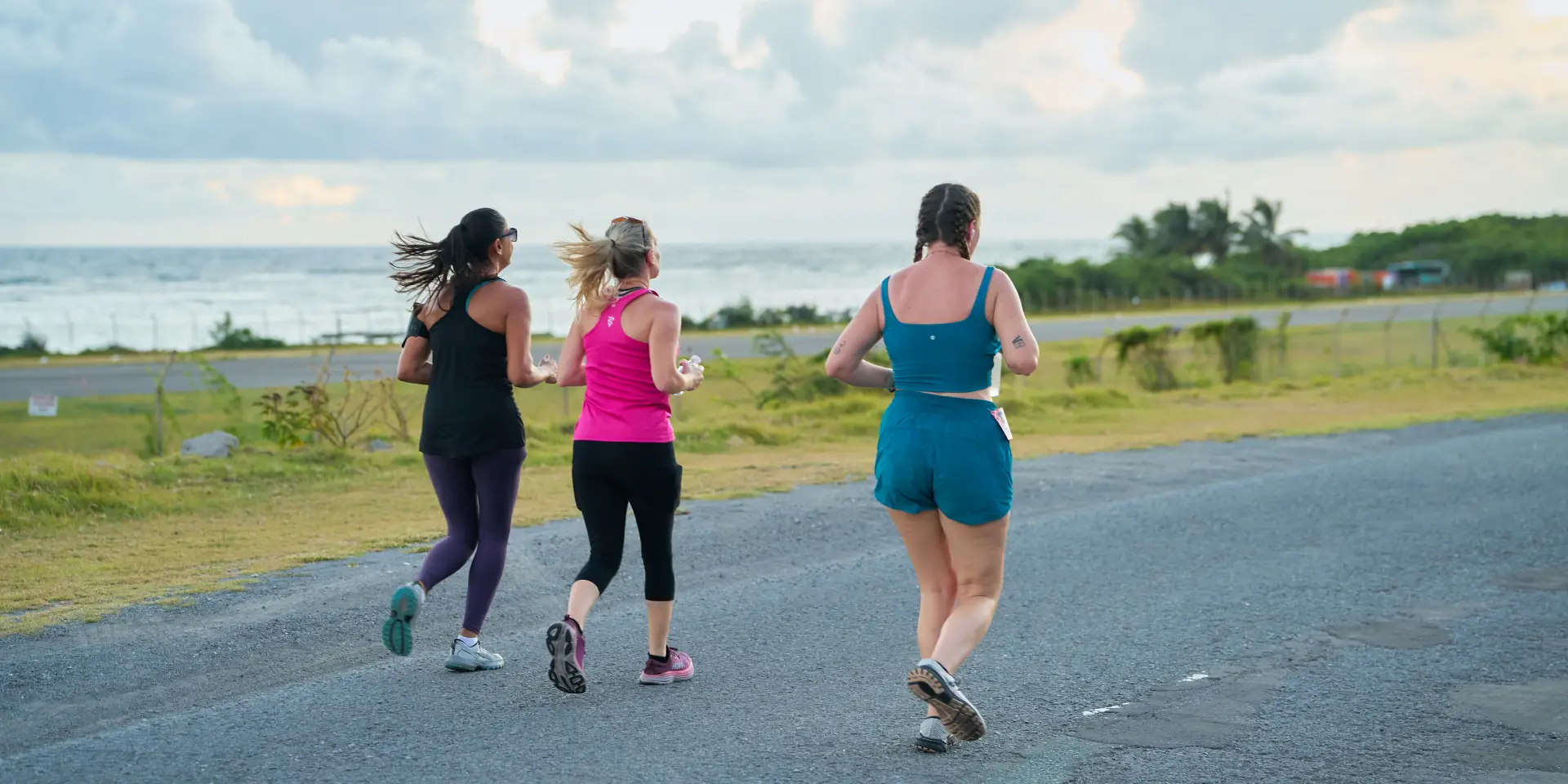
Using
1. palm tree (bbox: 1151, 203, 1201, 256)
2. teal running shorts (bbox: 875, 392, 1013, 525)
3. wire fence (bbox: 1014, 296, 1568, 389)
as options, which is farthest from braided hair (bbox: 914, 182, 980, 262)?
palm tree (bbox: 1151, 203, 1201, 256)

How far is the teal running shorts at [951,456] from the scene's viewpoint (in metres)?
4.59

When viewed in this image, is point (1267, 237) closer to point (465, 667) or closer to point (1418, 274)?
point (1418, 274)

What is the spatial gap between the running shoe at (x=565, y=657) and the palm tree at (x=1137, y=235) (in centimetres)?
10136

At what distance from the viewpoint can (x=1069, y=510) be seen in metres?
11.0

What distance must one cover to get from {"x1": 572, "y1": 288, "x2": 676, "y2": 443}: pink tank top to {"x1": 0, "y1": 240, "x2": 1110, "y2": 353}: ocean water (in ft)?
56.5

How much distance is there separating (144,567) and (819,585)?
4.26 meters

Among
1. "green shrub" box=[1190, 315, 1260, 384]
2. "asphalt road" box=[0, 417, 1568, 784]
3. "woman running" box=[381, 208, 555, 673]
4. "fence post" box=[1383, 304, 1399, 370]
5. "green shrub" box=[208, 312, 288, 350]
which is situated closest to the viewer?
"asphalt road" box=[0, 417, 1568, 784]

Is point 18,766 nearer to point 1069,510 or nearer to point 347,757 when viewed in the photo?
point 347,757

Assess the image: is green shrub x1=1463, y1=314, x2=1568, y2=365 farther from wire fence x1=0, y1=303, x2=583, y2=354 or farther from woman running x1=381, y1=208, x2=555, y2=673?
woman running x1=381, y1=208, x2=555, y2=673

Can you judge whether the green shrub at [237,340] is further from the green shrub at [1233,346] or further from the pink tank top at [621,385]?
the pink tank top at [621,385]

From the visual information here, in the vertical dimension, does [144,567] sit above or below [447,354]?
below

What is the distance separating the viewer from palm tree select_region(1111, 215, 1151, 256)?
103 metres

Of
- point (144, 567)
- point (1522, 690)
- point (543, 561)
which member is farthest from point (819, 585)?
point (144, 567)

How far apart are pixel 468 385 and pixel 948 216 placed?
2.19m
